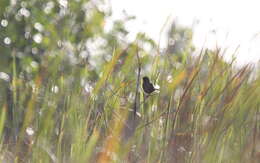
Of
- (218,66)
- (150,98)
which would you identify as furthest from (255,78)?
(150,98)

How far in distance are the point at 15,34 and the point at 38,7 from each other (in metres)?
0.35

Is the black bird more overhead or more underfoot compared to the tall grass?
more overhead

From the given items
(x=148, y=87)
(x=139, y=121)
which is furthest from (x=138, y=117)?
(x=148, y=87)

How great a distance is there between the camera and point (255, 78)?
183cm

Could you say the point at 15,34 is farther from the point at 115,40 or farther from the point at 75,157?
the point at 75,157

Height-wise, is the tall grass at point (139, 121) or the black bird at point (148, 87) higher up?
the black bird at point (148, 87)

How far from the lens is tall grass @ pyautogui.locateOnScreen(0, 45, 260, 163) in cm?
148

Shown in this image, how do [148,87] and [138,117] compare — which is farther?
[138,117]

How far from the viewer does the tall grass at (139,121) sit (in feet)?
4.84

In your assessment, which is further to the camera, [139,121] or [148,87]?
[139,121]

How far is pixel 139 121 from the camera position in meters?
1.67

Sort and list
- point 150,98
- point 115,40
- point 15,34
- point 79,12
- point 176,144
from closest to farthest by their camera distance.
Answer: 1. point 176,144
2. point 150,98
3. point 115,40
4. point 15,34
5. point 79,12

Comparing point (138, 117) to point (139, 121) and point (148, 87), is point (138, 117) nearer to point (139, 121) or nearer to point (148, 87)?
point (139, 121)

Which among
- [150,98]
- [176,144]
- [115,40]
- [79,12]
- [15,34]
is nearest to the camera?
[176,144]
